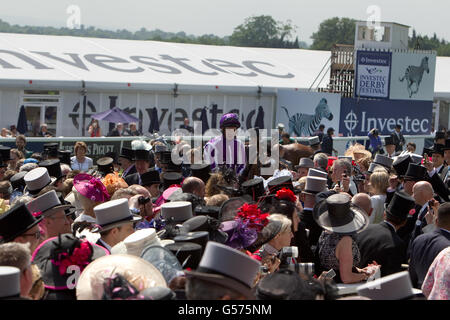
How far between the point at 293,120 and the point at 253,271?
24.0 m

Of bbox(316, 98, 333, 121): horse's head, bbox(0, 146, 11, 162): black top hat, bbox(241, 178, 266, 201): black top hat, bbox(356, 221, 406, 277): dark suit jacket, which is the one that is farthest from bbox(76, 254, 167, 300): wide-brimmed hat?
bbox(316, 98, 333, 121): horse's head

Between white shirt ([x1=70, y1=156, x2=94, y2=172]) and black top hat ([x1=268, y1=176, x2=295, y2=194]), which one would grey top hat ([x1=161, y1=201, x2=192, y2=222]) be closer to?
black top hat ([x1=268, y1=176, x2=295, y2=194])

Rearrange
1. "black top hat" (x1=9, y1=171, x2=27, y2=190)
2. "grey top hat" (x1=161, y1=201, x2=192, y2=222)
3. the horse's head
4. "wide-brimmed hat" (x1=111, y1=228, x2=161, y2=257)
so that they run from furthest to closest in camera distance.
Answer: the horse's head → "black top hat" (x1=9, y1=171, x2=27, y2=190) → "grey top hat" (x1=161, y1=201, x2=192, y2=222) → "wide-brimmed hat" (x1=111, y1=228, x2=161, y2=257)

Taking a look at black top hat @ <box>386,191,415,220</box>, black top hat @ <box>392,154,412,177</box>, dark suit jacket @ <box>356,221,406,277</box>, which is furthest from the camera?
black top hat @ <box>392,154,412,177</box>

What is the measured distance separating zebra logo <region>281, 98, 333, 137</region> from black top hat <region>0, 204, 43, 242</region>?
831 inches

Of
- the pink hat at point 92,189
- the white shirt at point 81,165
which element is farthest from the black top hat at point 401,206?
the white shirt at point 81,165

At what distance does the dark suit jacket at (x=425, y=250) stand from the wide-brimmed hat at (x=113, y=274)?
109 inches

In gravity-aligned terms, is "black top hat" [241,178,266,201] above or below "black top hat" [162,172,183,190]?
above

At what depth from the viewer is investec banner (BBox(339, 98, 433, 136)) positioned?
2573cm

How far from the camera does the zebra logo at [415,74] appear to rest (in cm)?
2567

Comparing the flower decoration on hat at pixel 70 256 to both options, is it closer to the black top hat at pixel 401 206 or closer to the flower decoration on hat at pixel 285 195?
the flower decoration on hat at pixel 285 195

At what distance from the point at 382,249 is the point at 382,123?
68.6 ft
